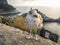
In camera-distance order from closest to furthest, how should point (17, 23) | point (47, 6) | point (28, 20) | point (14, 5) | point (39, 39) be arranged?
point (39, 39) → point (28, 20) → point (17, 23) → point (14, 5) → point (47, 6)

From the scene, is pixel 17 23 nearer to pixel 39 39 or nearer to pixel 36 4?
pixel 39 39

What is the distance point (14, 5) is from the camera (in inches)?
467

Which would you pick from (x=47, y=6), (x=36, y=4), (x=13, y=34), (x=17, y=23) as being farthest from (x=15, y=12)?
(x=13, y=34)

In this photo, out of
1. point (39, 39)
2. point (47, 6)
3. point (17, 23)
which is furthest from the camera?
point (47, 6)

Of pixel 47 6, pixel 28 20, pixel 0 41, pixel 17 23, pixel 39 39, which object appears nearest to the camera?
pixel 0 41

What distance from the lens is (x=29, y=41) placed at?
5.34m

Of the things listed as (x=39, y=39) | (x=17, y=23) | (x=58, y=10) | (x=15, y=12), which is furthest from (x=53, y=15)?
(x=39, y=39)

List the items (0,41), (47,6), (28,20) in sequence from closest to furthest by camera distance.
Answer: (0,41)
(28,20)
(47,6)

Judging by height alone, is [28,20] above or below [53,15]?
above

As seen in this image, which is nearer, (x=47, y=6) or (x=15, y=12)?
(x=15, y=12)

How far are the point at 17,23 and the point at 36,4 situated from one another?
5.07m

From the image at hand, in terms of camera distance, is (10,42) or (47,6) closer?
(10,42)

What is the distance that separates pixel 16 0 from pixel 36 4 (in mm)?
1301

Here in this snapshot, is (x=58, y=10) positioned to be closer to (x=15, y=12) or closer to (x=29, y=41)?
(x=15, y=12)
